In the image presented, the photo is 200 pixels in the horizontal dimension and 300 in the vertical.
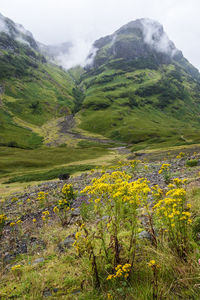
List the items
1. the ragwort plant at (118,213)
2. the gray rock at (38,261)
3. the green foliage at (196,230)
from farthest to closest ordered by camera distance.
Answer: the gray rock at (38,261), the green foliage at (196,230), the ragwort plant at (118,213)

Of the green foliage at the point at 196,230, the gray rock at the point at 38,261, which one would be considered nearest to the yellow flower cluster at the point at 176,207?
the green foliage at the point at 196,230

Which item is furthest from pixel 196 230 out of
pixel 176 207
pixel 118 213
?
pixel 118 213

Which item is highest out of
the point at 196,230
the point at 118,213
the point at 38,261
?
the point at 118,213

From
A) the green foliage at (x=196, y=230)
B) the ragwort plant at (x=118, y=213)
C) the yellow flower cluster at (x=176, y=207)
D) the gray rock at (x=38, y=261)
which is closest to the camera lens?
the yellow flower cluster at (x=176, y=207)

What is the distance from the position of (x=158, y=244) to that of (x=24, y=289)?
324 cm

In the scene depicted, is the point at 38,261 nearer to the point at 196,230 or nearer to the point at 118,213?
the point at 118,213

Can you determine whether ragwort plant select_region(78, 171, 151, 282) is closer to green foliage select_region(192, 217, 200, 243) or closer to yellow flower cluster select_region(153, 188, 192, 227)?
yellow flower cluster select_region(153, 188, 192, 227)

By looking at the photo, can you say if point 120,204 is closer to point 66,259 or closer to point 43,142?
point 66,259

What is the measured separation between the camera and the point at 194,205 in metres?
6.51

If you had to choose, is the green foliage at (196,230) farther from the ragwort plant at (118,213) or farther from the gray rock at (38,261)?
the gray rock at (38,261)

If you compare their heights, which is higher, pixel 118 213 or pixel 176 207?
pixel 176 207

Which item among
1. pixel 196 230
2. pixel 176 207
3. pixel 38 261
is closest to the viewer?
pixel 176 207

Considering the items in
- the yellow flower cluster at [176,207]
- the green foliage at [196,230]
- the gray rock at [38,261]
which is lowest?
the gray rock at [38,261]

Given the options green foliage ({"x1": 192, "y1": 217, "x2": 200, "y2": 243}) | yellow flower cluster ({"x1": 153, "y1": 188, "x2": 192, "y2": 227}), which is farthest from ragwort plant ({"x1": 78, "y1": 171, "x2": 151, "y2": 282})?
green foliage ({"x1": 192, "y1": 217, "x2": 200, "y2": 243})
